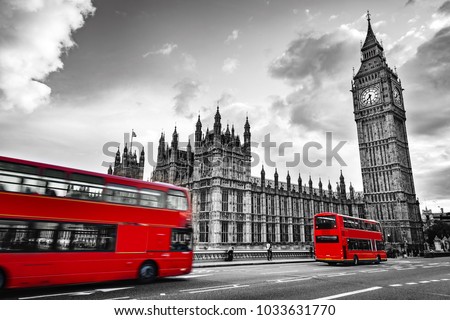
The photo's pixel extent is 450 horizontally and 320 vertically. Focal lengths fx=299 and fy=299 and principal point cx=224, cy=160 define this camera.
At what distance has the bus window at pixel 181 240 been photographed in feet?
42.0

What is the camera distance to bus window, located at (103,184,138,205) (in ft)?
36.9

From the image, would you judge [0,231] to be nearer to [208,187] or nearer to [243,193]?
[208,187]

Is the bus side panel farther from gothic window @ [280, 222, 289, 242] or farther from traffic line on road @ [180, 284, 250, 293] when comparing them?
gothic window @ [280, 222, 289, 242]

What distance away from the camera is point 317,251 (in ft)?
76.5

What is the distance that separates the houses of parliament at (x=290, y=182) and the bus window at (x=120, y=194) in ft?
102

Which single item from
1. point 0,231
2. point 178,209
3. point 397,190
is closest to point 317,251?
point 178,209

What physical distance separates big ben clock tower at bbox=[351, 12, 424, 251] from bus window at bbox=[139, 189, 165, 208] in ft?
215

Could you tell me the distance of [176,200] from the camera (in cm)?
1309

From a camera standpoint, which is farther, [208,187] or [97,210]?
[208,187]

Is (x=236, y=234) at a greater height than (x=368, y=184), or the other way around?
(x=368, y=184)

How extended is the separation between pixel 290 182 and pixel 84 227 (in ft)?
172

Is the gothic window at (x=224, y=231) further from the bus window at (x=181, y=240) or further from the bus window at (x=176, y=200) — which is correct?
the bus window at (x=176, y=200)

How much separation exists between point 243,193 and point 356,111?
150 ft

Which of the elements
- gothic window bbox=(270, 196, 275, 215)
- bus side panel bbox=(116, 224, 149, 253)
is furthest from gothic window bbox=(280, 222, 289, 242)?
bus side panel bbox=(116, 224, 149, 253)
